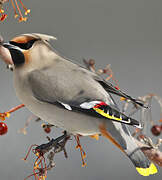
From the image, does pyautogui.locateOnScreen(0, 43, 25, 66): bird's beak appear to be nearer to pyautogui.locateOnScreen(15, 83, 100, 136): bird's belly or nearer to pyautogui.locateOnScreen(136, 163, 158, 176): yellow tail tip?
pyautogui.locateOnScreen(15, 83, 100, 136): bird's belly

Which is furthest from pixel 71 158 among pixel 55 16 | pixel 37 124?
pixel 55 16

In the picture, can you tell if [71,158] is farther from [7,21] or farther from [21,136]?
[7,21]

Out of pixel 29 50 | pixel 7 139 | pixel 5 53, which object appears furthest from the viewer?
pixel 7 139

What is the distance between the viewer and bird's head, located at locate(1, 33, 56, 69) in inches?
48.9

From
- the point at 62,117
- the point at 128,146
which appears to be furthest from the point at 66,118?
the point at 128,146

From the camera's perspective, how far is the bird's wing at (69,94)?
1.23 metres

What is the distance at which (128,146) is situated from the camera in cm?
125

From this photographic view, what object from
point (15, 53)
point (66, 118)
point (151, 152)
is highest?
point (15, 53)

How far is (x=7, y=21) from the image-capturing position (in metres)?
3.00

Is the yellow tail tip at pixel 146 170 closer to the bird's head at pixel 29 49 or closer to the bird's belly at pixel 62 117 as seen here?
the bird's belly at pixel 62 117

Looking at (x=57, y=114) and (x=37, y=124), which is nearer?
(x=57, y=114)

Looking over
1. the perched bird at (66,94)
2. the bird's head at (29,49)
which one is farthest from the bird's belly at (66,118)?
the bird's head at (29,49)

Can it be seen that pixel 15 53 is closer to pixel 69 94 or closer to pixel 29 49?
pixel 29 49

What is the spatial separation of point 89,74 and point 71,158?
1.80m
